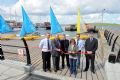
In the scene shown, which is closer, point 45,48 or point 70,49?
point 70,49

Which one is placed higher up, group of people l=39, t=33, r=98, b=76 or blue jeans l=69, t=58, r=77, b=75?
group of people l=39, t=33, r=98, b=76

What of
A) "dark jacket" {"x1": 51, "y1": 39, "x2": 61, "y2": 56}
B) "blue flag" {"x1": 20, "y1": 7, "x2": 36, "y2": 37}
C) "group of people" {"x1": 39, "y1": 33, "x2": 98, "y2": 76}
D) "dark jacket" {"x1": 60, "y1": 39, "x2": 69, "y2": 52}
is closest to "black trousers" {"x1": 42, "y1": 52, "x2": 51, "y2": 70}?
"group of people" {"x1": 39, "y1": 33, "x2": 98, "y2": 76}

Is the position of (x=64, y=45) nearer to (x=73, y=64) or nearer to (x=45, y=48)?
(x=45, y=48)

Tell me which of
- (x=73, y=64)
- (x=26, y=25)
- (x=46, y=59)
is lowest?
(x=73, y=64)

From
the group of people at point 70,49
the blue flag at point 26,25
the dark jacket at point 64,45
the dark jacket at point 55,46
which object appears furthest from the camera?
the blue flag at point 26,25

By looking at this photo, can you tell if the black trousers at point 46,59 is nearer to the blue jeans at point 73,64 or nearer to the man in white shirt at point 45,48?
the man in white shirt at point 45,48

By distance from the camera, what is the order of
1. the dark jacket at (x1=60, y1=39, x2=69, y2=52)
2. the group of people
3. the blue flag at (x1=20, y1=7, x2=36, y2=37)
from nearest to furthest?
the group of people
the dark jacket at (x1=60, y1=39, x2=69, y2=52)
the blue flag at (x1=20, y1=7, x2=36, y2=37)

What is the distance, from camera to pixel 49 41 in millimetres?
10391

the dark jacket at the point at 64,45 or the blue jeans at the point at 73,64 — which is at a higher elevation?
the dark jacket at the point at 64,45

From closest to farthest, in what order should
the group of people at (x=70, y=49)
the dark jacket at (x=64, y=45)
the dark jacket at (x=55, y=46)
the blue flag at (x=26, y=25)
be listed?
the group of people at (x=70, y=49)
the dark jacket at (x=55, y=46)
the dark jacket at (x=64, y=45)
the blue flag at (x=26, y=25)

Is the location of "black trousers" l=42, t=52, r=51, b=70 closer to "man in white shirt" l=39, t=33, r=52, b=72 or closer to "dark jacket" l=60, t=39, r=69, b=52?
"man in white shirt" l=39, t=33, r=52, b=72

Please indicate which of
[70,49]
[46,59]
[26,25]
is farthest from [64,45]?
[26,25]

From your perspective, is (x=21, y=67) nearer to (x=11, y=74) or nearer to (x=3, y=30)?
(x=11, y=74)

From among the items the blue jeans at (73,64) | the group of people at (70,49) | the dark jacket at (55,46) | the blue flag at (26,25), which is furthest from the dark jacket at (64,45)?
the blue flag at (26,25)
